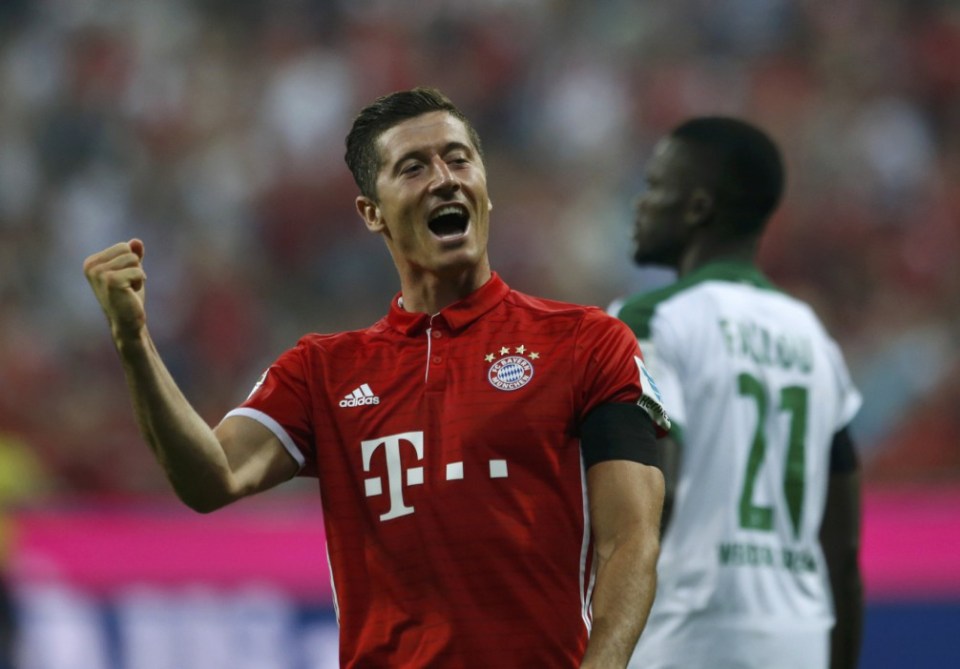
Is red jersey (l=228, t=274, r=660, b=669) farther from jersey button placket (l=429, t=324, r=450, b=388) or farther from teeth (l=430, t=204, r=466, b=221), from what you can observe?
teeth (l=430, t=204, r=466, b=221)

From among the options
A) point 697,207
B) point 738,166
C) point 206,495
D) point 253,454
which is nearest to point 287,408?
point 253,454

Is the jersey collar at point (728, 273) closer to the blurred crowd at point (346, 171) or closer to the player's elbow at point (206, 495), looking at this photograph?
the player's elbow at point (206, 495)

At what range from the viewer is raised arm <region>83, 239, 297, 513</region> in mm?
3135

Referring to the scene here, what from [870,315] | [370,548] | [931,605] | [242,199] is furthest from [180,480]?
[242,199]

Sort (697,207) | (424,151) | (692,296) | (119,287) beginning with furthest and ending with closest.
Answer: (697,207)
(692,296)
(424,151)
(119,287)

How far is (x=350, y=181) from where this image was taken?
12.1m

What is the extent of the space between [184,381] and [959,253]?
16.7 feet

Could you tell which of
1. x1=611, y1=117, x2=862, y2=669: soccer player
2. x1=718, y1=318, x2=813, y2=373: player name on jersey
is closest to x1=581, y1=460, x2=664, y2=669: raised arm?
x1=611, y1=117, x2=862, y2=669: soccer player

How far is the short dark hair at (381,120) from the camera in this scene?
12.0 feet

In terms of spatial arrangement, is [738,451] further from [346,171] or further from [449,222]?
[346,171]

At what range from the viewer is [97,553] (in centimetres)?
779

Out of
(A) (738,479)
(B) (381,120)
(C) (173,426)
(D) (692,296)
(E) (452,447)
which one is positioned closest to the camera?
(C) (173,426)

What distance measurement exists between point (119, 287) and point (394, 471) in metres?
0.67

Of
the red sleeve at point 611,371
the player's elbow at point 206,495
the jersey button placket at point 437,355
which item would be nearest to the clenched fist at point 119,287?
the player's elbow at point 206,495
